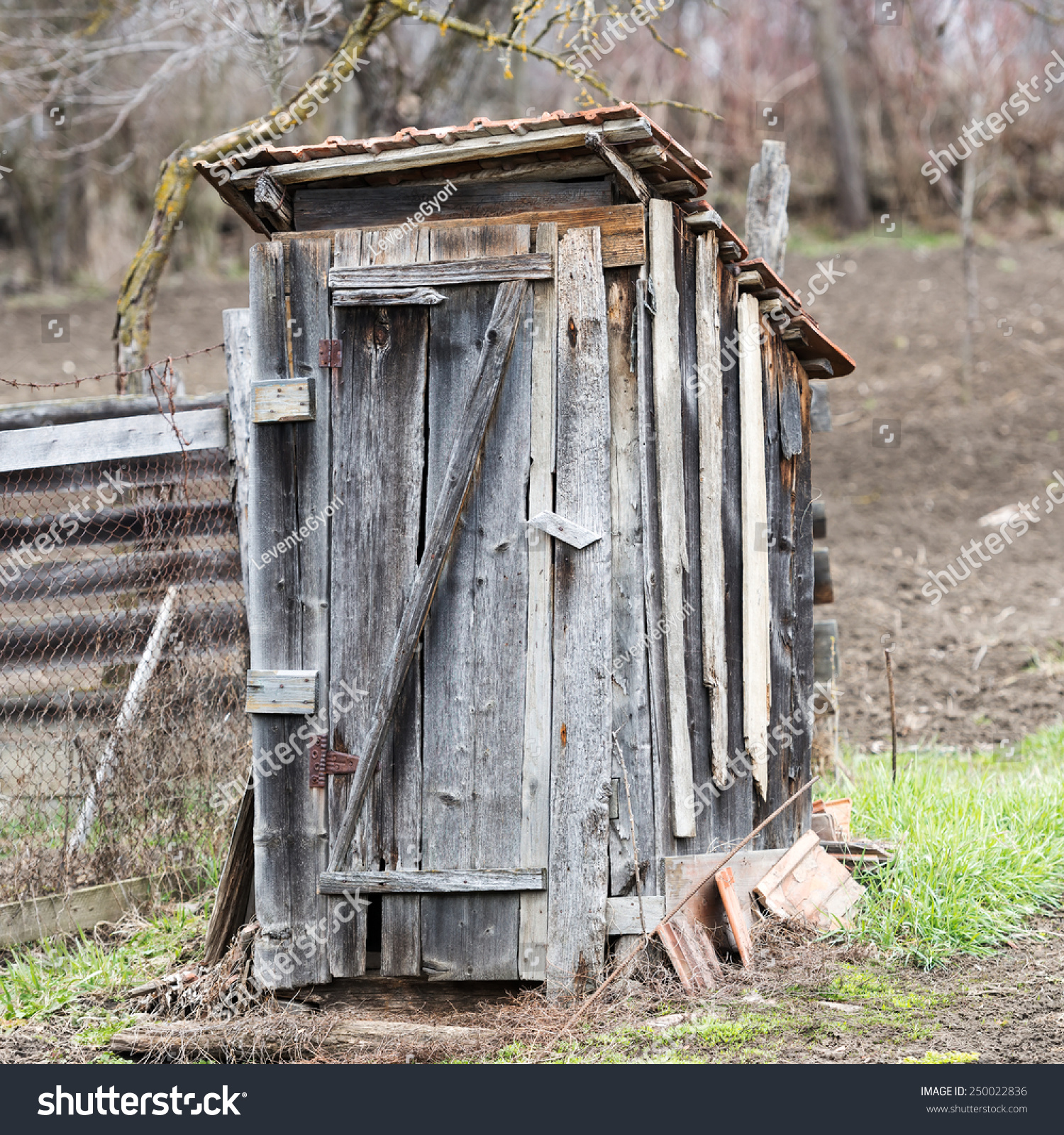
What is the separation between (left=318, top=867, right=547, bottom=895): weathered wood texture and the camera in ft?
12.6

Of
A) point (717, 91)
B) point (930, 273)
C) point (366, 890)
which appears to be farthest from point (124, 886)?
point (717, 91)

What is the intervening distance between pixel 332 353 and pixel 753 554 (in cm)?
192

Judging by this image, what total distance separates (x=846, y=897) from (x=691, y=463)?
1.94 meters

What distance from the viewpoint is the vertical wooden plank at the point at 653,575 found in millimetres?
3889

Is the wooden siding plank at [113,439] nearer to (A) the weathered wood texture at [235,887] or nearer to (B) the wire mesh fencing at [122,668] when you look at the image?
(B) the wire mesh fencing at [122,668]

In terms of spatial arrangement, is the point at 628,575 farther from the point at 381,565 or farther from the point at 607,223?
the point at 607,223

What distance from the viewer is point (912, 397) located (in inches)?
500

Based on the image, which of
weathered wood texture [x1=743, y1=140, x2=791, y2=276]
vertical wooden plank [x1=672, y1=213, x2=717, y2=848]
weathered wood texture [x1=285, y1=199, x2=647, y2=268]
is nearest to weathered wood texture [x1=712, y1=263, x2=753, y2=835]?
vertical wooden plank [x1=672, y1=213, x2=717, y2=848]

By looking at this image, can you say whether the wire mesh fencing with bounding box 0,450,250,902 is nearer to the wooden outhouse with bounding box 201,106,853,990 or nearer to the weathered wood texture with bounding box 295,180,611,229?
the wooden outhouse with bounding box 201,106,853,990

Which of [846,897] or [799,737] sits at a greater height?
[799,737]

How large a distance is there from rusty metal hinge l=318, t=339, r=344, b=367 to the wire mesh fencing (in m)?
1.47

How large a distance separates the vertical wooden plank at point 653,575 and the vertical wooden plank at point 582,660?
5.7 inches
